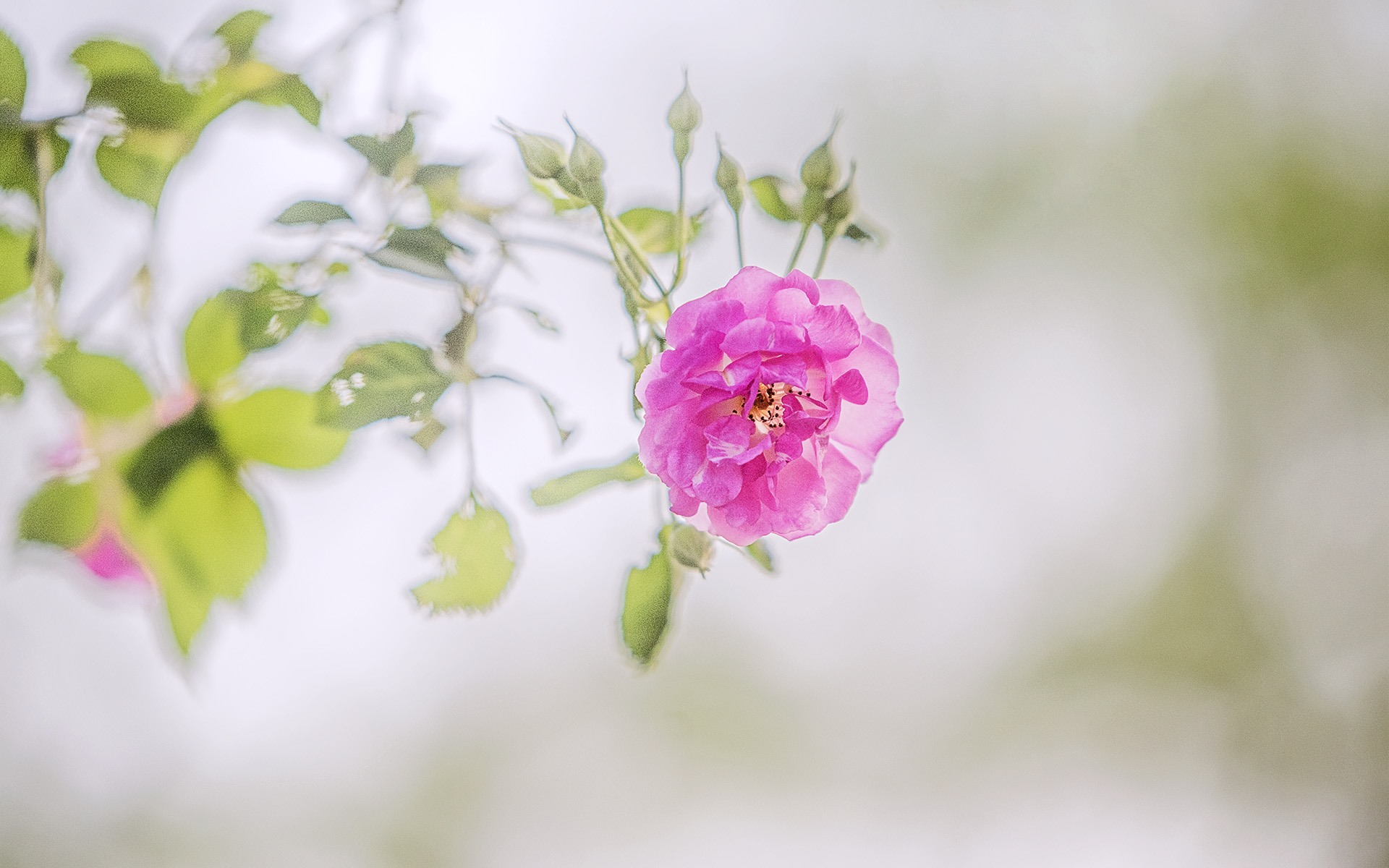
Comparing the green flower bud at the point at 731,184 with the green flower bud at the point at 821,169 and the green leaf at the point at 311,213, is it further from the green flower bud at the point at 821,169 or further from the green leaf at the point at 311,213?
the green leaf at the point at 311,213

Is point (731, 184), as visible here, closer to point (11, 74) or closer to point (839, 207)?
point (839, 207)

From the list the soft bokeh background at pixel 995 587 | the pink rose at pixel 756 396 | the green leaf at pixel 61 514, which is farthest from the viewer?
the soft bokeh background at pixel 995 587

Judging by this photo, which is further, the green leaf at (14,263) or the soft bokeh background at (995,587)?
the soft bokeh background at (995,587)

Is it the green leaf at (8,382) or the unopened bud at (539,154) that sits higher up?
the unopened bud at (539,154)

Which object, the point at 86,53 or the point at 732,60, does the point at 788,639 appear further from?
the point at 86,53

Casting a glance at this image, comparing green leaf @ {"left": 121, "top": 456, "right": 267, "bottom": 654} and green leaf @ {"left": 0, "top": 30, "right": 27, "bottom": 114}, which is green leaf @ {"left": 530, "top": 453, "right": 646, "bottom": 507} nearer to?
green leaf @ {"left": 121, "top": 456, "right": 267, "bottom": 654}

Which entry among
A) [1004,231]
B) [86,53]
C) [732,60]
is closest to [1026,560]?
[1004,231]

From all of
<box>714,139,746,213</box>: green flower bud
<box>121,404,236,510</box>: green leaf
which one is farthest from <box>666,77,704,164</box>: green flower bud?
<box>121,404,236,510</box>: green leaf

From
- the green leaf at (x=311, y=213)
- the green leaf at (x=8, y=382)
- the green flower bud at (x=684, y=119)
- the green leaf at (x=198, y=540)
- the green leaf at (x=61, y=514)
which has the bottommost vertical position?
the green leaf at (x=61, y=514)

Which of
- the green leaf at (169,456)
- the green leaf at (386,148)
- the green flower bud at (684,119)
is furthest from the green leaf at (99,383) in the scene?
the green flower bud at (684,119)
